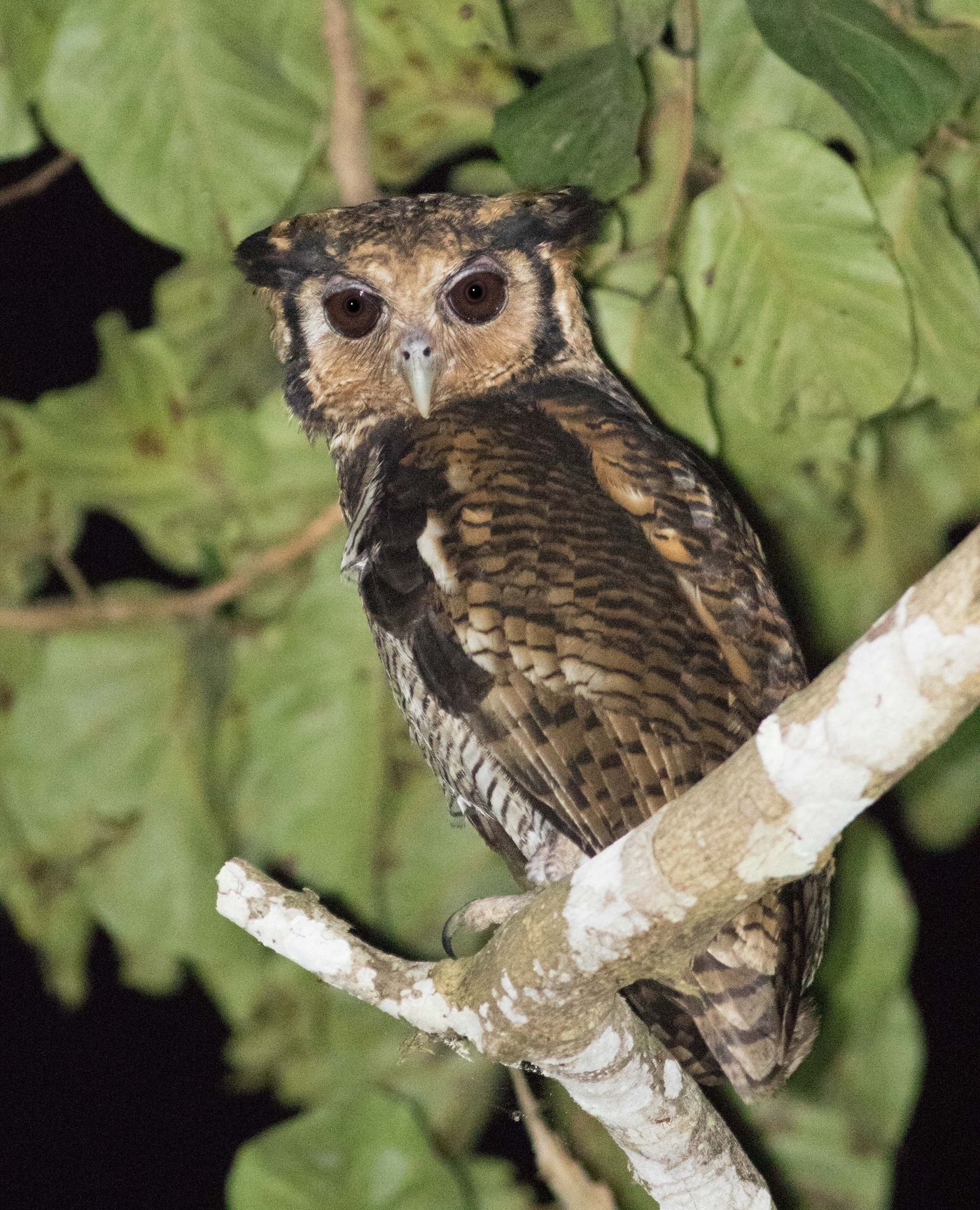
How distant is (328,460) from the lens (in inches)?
66.2

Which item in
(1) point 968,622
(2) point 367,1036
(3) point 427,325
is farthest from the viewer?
(2) point 367,1036

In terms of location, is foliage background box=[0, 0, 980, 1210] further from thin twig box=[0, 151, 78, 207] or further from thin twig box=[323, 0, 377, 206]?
thin twig box=[0, 151, 78, 207]

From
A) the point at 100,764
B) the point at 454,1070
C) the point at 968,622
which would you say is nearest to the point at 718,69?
the point at 968,622

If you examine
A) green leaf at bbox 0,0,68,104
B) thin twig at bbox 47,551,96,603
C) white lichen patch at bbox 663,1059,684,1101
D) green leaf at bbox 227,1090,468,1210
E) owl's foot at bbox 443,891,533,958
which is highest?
green leaf at bbox 0,0,68,104

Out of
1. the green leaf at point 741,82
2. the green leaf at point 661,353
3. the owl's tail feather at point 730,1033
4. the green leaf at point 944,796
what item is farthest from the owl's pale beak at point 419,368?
the green leaf at point 944,796

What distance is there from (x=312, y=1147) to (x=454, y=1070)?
0.87ft

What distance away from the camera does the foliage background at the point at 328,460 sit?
1.41 m

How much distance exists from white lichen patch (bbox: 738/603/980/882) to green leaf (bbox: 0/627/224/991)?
1.07 m

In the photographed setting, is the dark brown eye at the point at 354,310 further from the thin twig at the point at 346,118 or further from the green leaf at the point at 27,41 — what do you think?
the green leaf at the point at 27,41

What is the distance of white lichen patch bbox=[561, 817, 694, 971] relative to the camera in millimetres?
833

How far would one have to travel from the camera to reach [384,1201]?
146cm

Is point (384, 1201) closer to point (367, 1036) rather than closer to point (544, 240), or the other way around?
point (367, 1036)

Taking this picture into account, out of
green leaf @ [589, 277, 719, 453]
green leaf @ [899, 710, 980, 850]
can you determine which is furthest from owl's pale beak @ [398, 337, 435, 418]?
green leaf @ [899, 710, 980, 850]

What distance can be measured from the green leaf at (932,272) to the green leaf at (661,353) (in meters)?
0.27
